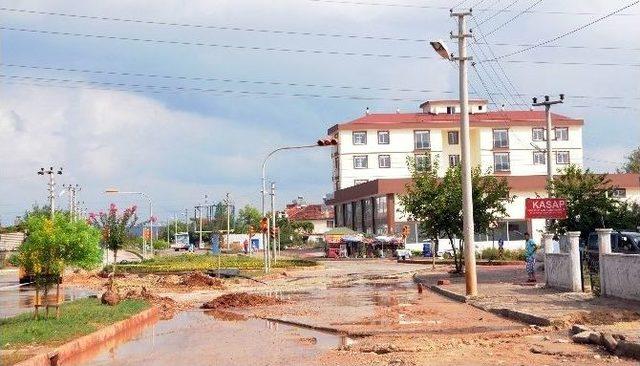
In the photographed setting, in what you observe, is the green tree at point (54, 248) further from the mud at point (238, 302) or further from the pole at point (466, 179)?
the pole at point (466, 179)

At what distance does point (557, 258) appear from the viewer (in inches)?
1033

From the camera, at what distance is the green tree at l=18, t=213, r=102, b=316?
746 inches

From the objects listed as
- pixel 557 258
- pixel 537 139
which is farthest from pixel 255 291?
pixel 537 139

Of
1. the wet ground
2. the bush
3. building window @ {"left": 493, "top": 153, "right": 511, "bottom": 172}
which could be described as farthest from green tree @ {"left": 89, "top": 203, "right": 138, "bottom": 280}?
building window @ {"left": 493, "top": 153, "right": 511, "bottom": 172}

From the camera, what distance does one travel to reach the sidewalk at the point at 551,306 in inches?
640

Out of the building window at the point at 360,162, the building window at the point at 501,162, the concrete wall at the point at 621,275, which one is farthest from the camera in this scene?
the building window at the point at 501,162

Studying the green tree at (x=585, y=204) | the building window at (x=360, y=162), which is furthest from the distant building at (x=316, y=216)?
the green tree at (x=585, y=204)

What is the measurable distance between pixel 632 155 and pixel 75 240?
111690 millimetres

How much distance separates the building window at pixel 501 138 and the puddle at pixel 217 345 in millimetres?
77567

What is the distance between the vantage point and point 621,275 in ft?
69.4

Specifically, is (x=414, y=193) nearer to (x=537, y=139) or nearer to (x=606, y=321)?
(x=606, y=321)

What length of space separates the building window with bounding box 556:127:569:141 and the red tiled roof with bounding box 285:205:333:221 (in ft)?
201

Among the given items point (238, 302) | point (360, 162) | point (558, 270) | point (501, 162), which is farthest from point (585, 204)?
point (501, 162)

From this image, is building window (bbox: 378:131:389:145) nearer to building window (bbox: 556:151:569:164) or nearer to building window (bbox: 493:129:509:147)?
building window (bbox: 493:129:509:147)
